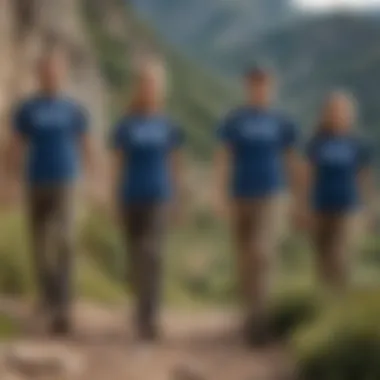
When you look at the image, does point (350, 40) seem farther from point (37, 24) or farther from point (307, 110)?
point (37, 24)

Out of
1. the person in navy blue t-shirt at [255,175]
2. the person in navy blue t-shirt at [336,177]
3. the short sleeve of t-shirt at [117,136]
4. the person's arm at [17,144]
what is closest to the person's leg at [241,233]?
the person in navy blue t-shirt at [255,175]

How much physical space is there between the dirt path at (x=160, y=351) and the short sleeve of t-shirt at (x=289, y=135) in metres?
0.29

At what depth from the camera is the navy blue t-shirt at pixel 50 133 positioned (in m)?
1.88

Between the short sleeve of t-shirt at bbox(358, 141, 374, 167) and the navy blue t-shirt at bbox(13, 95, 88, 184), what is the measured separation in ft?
1.44

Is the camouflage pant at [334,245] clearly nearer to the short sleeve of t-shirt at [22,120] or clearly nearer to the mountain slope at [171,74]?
the mountain slope at [171,74]

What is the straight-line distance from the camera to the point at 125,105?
6.22 ft

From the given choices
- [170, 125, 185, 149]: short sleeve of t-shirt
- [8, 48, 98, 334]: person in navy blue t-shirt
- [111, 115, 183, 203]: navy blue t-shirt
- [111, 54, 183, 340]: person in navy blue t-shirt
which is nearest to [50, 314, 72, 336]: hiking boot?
[8, 48, 98, 334]: person in navy blue t-shirt

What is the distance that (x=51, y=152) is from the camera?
1.88 metres

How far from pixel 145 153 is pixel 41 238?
22 cm

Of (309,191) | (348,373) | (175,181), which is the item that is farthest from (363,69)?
(348,373)

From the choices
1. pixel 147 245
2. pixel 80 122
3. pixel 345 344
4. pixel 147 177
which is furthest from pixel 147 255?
pixel 345 344

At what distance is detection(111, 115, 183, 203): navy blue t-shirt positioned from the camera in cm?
188

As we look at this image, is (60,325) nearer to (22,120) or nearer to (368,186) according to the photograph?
(22,120)

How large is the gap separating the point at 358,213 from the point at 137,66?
0.43 m
